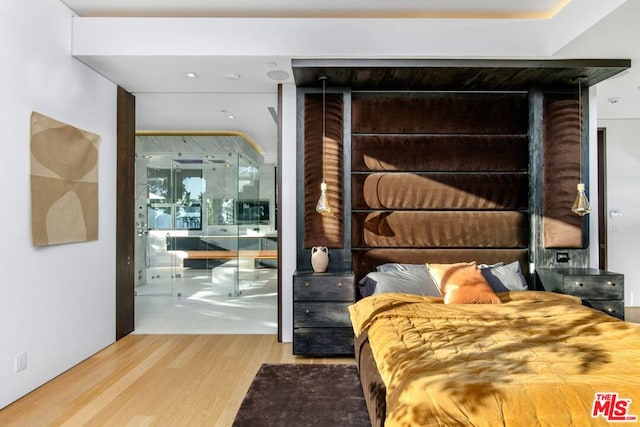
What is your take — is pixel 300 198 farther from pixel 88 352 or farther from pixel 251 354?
pixel 88 352

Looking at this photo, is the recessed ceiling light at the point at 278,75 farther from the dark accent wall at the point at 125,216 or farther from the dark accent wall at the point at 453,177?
the dark accent wall at the point at 125,216

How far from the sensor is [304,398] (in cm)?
239

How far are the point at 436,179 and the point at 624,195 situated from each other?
312 cm

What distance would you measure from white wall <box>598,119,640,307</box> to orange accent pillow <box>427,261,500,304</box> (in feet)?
10.00

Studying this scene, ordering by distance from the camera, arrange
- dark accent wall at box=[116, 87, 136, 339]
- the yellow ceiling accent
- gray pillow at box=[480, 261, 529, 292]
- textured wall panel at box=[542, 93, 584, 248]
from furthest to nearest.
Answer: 1. the yellow ceiling accent
2. dark accent wall at box=[116, 87, 136, 339]
3. textured wall panel at box=[542, 93, 584, 248]
4. gray pillow at box=[480, 261, 529, 292]

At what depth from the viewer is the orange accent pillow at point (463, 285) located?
3.00 m

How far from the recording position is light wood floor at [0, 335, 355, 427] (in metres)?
2.41

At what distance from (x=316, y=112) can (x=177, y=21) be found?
1.40 metres

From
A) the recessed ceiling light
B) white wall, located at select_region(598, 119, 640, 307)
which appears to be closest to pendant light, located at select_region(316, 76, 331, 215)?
the recessed ceiling light

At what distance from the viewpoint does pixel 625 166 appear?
16.5 ft

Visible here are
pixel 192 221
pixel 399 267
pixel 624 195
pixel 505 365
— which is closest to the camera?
pixel 505 365

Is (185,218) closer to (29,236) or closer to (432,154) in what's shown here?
(29,236)

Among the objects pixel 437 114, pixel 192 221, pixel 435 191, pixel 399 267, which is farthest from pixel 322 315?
pixel 192 221

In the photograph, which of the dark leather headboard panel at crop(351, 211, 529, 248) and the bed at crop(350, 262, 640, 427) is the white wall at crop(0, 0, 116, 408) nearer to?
the bed at crop(350, 262, 640, 427)
